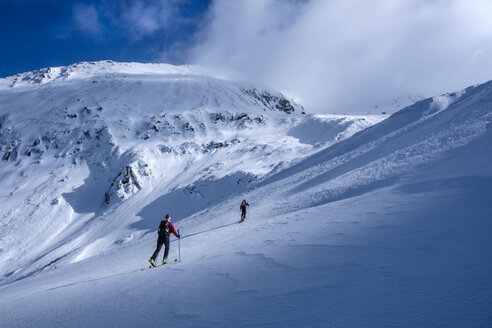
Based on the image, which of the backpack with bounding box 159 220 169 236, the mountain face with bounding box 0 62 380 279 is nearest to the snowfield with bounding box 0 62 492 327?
the mountain face with bounding box 0 62 380 279

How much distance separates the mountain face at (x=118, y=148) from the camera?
54.3m

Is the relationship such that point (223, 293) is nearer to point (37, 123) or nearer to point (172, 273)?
point (172, 273)

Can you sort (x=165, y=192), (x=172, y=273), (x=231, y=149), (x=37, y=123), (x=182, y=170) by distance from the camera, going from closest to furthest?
(x=172, y=273) < (x=165, y=192) < (x=182, y=170) < (x=231, y=149) < (x=37, y=123)

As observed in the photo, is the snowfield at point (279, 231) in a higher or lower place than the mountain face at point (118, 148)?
lower

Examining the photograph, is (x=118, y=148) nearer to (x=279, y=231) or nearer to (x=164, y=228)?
(x=164, y=228)

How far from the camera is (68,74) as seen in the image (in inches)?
4983

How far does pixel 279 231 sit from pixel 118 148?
74.2 meters

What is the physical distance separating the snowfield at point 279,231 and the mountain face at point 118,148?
548 mm

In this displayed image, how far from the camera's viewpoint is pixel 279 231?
1026 centimetres

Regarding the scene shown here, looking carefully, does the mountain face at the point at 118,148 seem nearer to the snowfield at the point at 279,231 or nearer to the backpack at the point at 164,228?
the snowfield at the point at 279,231

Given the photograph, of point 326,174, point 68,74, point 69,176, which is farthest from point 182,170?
point 68,74

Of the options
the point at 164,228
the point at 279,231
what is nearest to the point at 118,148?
the point at 164,228

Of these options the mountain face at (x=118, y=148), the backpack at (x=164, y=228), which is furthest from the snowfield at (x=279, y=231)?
the backpack at (x=164, y=228)

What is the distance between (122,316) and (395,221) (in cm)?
628
